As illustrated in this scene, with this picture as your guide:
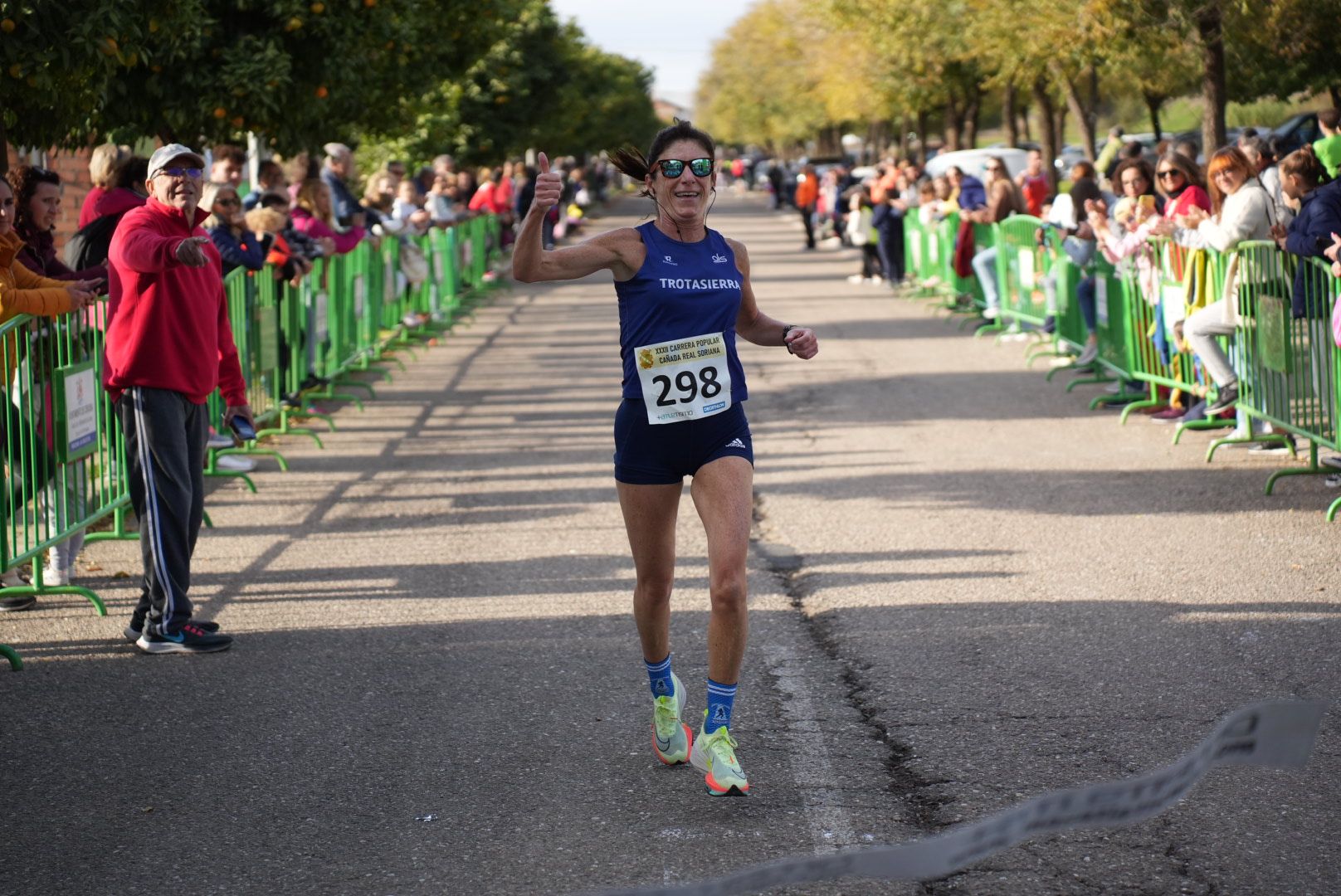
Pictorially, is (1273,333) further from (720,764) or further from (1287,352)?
(720,764)

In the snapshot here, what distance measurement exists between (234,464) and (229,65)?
3.37 meters

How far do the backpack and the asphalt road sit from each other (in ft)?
5.44

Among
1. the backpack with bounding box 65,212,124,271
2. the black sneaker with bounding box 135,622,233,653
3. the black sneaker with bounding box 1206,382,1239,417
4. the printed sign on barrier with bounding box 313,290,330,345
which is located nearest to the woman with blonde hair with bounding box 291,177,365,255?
the printed sign on barrier with bounding box 313,290,330,345

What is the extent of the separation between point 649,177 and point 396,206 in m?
15.8

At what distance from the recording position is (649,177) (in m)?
5.48

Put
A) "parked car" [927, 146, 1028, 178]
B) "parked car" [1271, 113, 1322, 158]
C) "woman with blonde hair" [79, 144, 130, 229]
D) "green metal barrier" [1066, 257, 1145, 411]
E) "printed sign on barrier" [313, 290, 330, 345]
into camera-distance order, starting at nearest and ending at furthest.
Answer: "woman with blonde hair" [79, 144, 130, 229]
"green metal barrier" [1066, 257, 1145, 411]
"printed sign on barrier" [313, 290, 330, 345]
"parked car" [1271, 113, 1322, 158]
"parked car" [927, 146, 1028, 178]

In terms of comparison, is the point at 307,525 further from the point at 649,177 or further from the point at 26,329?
the point at 649,177

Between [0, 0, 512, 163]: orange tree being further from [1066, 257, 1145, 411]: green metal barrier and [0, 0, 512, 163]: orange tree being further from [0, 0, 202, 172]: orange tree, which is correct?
[1066, 257, 1145, 411]: green metal barrier

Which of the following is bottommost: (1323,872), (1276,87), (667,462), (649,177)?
(1323,872)

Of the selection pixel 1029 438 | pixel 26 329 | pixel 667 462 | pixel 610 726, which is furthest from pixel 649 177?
pixel 1029 438

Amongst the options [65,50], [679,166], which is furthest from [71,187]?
[679,166]

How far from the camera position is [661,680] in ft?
18.0

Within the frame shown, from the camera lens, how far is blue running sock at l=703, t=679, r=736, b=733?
A: 524 centimetres

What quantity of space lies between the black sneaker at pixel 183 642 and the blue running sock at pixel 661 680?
2.41m
